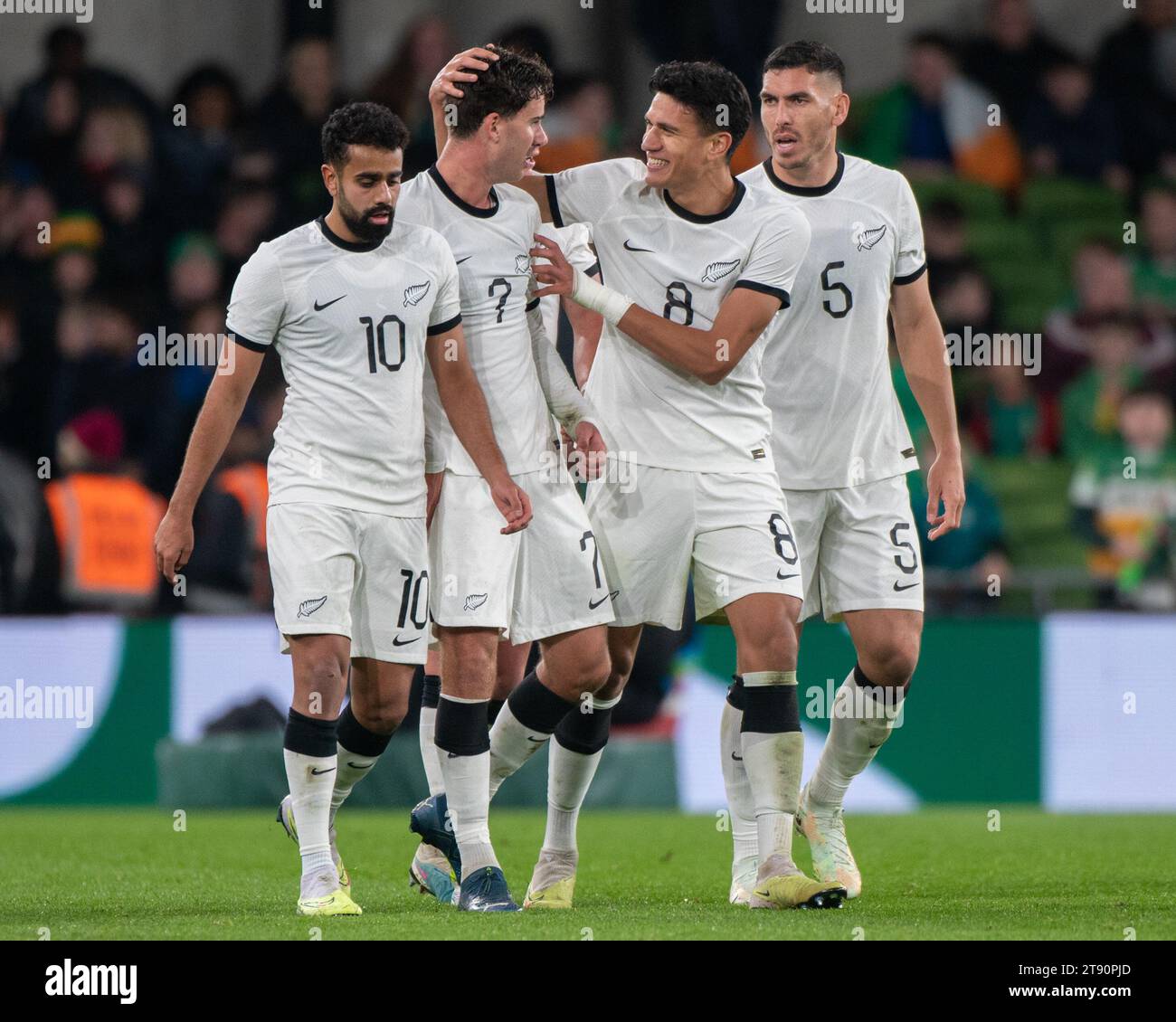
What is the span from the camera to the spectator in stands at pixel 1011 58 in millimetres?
14742

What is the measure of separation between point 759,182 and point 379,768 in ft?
15.2

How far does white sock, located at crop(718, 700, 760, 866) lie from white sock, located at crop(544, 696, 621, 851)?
0.46m

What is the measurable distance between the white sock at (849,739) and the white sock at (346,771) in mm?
1459

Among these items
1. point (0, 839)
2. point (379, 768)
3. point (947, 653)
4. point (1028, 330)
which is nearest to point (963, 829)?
point (947, 653)

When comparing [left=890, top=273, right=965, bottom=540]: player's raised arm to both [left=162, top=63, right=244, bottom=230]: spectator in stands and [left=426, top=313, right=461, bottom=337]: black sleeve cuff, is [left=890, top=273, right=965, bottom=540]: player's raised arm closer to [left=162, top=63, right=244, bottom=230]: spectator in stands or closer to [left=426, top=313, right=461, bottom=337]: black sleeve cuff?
[left=426, top=313, right=461, bottom=337]: black sleeve cuff

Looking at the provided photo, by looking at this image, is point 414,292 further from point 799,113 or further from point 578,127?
point 578,127

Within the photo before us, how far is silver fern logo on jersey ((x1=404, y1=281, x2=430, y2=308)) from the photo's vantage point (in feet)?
17.8

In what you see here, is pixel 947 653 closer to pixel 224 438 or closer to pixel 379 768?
pixel 379 768

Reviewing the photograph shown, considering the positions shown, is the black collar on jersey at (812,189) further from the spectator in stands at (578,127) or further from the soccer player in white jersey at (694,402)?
the spectator in stands at (578,127)

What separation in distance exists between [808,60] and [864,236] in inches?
22.9

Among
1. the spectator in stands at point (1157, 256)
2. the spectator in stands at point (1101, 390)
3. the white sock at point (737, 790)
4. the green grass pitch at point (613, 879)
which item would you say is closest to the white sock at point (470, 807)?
the green grass pitch at point (613, 879)

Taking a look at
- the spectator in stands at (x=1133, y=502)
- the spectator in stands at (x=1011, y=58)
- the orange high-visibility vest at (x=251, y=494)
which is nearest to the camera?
the orange high-visibility vest at (x=251, y=494)

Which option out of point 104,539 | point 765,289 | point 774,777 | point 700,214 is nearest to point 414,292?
point 700,214

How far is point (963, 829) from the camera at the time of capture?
8.55 meters
